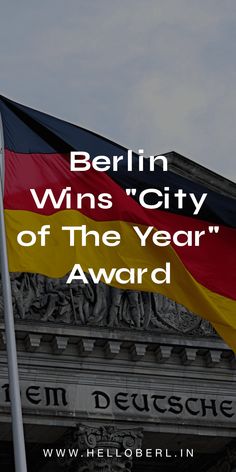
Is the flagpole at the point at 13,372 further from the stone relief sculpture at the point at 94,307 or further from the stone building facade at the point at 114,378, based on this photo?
the stone relief sculpture at the point at 94,307

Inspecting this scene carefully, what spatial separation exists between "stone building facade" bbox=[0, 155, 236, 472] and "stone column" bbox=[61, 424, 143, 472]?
0.02 m

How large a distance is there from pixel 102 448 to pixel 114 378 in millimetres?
1839

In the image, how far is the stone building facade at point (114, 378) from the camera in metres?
30.0

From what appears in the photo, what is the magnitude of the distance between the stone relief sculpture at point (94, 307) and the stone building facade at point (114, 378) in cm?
3

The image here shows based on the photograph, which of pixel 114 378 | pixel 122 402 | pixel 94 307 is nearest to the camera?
pixel 122 402

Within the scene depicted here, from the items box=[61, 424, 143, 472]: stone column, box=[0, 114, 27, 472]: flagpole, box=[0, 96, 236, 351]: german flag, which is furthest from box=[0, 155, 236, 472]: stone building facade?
box=[0, 114, 27, 472]: flagpole

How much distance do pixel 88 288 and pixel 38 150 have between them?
969 cm

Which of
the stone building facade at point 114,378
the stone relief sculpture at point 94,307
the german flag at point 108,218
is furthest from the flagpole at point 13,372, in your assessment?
the stone relief sculpture at point 94,307

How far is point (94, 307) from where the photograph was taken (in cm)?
3142

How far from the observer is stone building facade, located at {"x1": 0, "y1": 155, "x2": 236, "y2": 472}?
30.0m

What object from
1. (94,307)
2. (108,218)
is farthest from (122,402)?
(108,218)

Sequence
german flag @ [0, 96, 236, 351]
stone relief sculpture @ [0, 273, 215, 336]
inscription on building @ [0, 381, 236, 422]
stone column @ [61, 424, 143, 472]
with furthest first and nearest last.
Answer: stone relief sculpture @ [0, 273, 215, 336] → inscription on building @ [0, 381, 236, 422] → stone column @ [61, 424, 143, 472] → german flag @ [0, 96, 236, 351]

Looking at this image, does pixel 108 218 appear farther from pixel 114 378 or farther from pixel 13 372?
pixel 114 378

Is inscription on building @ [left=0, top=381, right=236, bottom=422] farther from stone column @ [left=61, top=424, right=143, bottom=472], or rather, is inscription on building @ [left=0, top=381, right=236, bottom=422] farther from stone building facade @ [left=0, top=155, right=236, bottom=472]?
stone column @ [left=61, top=424, right=143, bottom=472]
